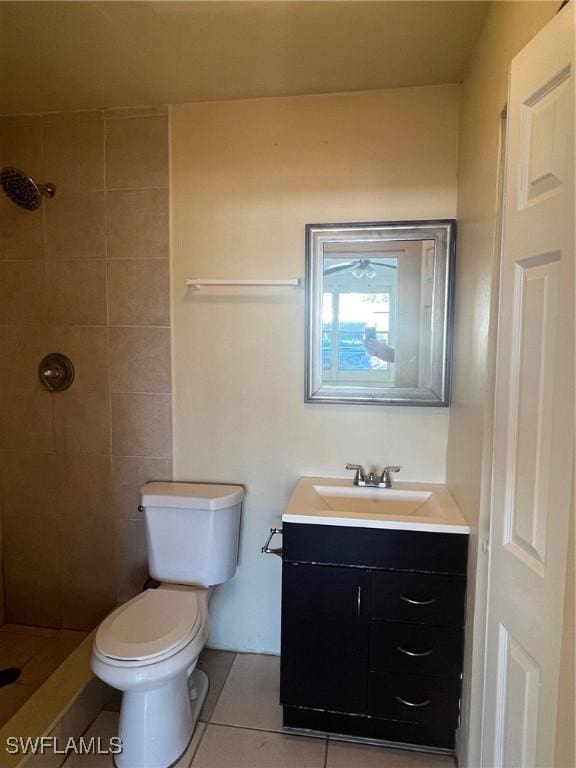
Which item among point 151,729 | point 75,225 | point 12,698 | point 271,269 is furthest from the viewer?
point 75,225

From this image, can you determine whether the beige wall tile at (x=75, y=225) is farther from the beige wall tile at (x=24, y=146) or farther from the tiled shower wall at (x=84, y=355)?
the beige wall tile at (x=24, y=146)

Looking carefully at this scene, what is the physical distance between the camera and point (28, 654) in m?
2.02

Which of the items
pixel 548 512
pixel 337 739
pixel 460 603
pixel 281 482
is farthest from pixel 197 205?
pixel 337 739

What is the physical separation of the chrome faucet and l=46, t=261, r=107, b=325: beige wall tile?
1.30 meters

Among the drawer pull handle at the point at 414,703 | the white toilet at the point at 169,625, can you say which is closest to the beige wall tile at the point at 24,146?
the white toilet at the point at 169,625

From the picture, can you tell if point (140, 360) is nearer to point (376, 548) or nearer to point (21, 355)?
point (21, 355)

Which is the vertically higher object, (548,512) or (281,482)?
(548,512)

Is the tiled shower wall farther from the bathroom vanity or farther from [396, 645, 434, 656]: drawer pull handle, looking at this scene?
[396, 645, 434, 656]: drawer pull handle

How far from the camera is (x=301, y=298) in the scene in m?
1.88

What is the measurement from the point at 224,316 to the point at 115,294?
511 mm

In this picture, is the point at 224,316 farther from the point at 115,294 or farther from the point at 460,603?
the point at 460,603

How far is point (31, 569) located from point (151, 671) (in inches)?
44.7

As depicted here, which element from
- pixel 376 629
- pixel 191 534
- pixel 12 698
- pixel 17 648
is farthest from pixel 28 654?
pixel 376 629

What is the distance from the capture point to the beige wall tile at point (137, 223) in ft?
6.36
